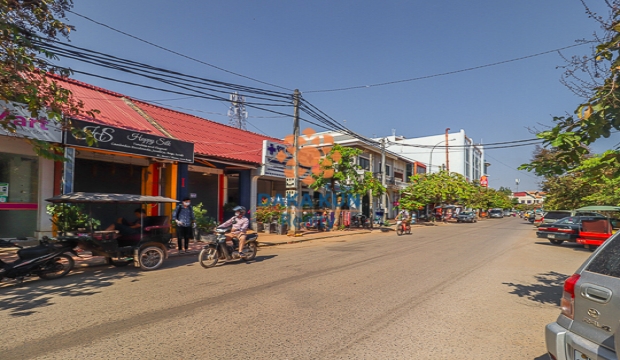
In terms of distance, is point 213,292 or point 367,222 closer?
point 213,292

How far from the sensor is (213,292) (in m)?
6.58

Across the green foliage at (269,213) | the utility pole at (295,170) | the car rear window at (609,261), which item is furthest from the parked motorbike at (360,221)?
the car rear window at (609,261)

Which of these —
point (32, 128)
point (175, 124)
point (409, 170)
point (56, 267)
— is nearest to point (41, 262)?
point (56, 267)

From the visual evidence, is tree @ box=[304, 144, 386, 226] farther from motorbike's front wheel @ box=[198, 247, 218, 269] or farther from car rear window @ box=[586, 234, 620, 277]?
car rear window @ box=[586, 234, 620, 277]

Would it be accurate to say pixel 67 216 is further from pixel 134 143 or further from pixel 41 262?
pixel 41 262

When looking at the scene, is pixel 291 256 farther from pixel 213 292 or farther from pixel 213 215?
pixel 213 215

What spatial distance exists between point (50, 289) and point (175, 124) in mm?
13186

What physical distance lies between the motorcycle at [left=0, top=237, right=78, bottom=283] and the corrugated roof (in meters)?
6.54

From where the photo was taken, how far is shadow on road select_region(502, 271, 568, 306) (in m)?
6.56

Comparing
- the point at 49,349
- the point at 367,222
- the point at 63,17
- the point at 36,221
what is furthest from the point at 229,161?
the point at 49,349

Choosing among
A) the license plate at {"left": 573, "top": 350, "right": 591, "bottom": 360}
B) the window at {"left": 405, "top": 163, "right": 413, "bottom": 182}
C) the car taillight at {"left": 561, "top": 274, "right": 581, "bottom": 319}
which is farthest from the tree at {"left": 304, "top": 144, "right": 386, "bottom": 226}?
the window at {"left": 405, "top": 163, "right": 413, "bottom": 182}

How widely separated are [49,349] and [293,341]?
8.74ft

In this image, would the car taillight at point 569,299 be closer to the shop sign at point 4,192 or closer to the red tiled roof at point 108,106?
the red tiled roof at point 108,106

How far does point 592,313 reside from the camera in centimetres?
270
